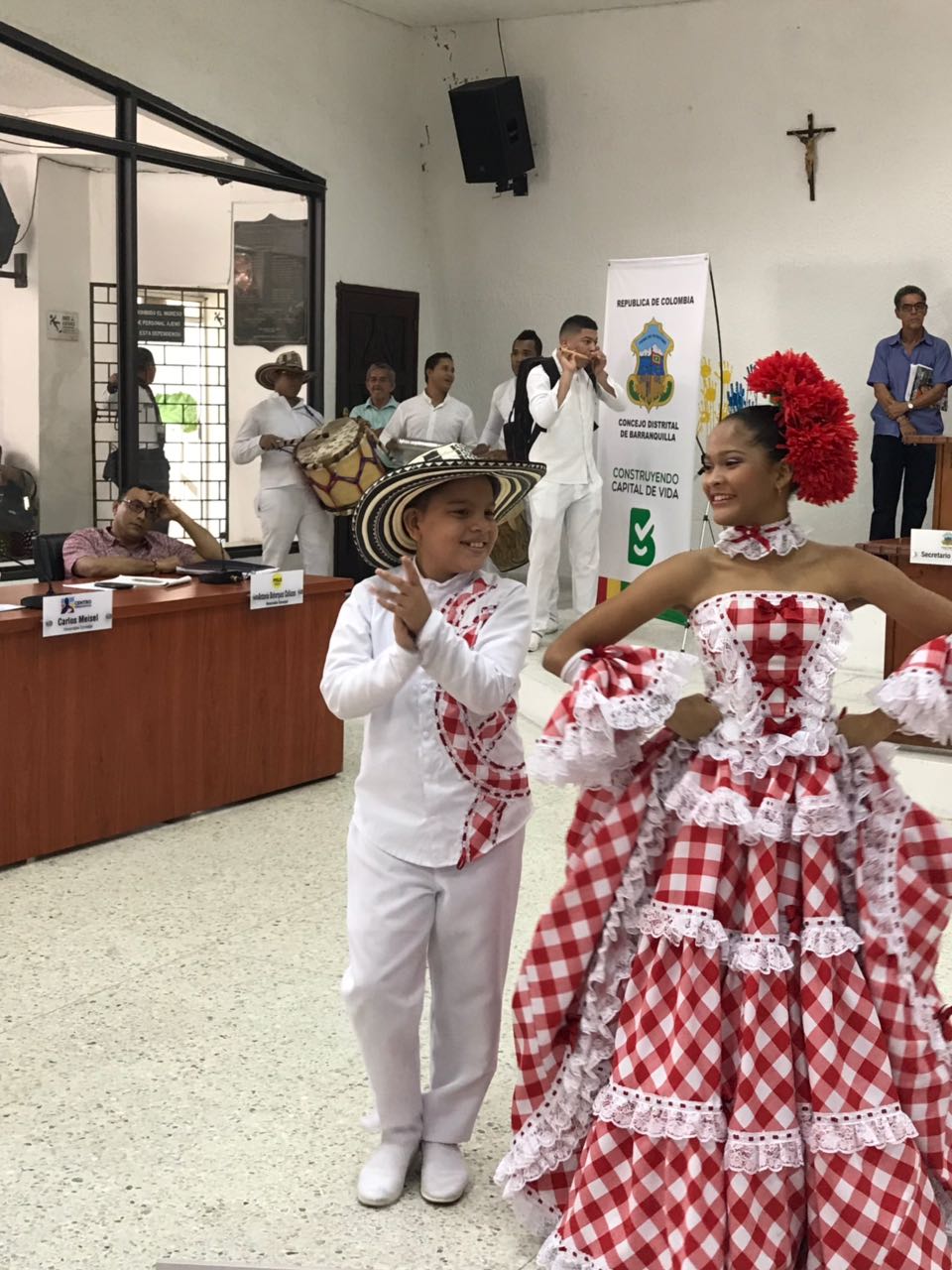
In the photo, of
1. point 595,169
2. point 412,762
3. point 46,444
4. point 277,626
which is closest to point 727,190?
point 595,169

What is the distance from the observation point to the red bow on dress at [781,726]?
2066 mm

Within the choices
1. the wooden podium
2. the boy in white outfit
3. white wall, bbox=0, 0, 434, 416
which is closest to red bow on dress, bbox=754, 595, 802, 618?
the boy in white outfit

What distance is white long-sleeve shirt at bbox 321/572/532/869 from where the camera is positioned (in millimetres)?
2166

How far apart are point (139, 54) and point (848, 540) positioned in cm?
494

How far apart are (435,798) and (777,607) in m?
0.60

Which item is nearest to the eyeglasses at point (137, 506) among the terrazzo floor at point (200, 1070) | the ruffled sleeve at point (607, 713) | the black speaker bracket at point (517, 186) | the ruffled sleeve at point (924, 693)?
the terrazzo floor at point (200, 1070)

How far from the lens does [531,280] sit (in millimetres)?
9883

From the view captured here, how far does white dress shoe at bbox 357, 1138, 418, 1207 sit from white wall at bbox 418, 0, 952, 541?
663cm

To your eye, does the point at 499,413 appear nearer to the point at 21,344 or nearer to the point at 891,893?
the point at 21,344

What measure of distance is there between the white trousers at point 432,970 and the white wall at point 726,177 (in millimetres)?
6598

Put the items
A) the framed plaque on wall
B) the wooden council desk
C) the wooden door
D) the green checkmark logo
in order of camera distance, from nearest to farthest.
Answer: the wooden council desk → the green checkmark logo → the framed plaque on wall → the wooden door

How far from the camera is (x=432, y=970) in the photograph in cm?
232

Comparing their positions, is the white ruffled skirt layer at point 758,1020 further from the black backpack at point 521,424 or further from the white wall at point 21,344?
the black backpack at point 521,424

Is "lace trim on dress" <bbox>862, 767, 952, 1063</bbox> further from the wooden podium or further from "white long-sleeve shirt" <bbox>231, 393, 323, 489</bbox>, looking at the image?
"white long-sleeve shirt" <bbox>231, 393, 323, 489</bbox>
